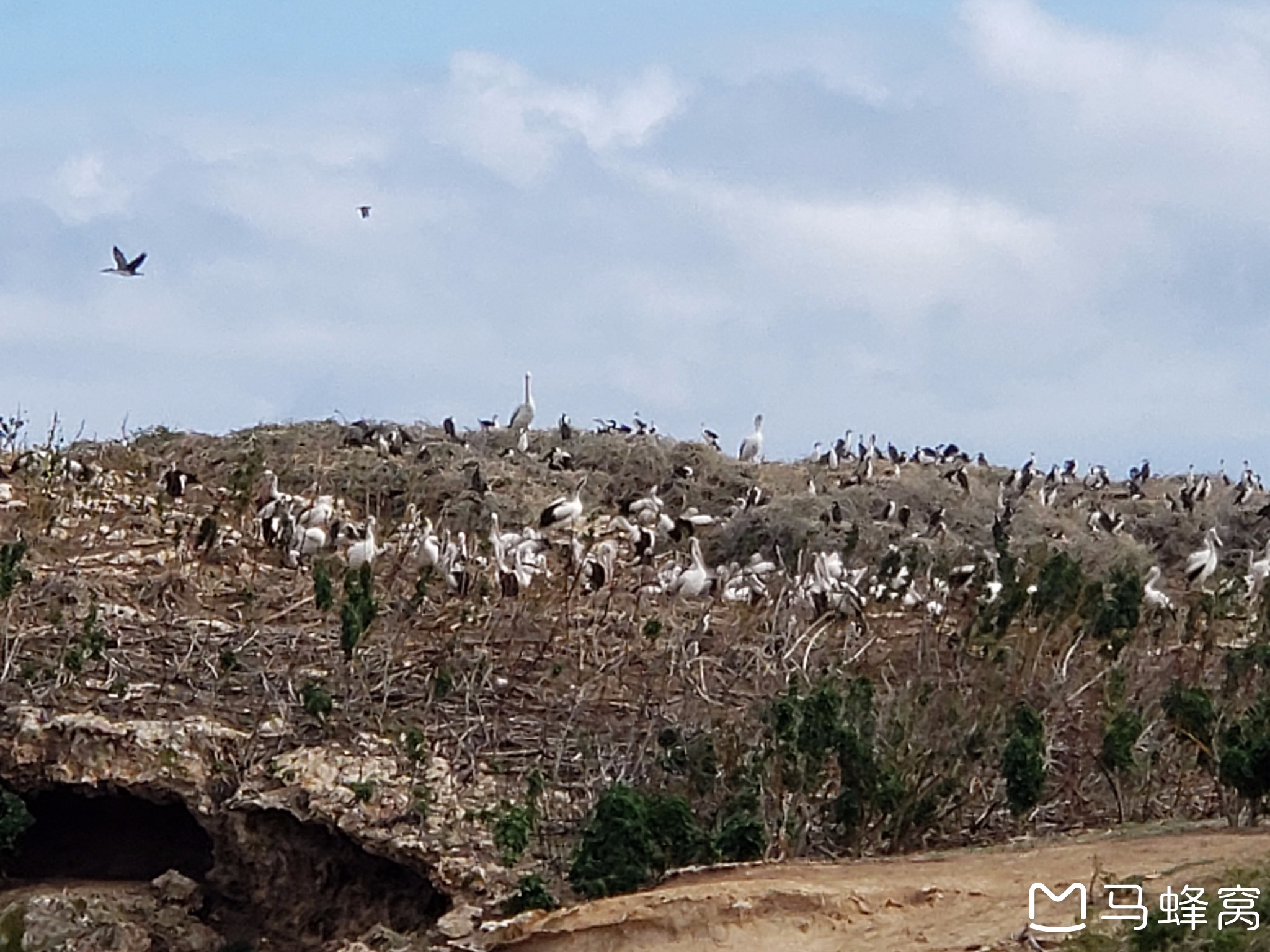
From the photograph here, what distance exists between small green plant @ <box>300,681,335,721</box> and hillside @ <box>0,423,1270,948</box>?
25 millimetres

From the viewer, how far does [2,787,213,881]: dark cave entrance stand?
14.7 meters

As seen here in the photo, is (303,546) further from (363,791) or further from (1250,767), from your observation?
(1250,767)

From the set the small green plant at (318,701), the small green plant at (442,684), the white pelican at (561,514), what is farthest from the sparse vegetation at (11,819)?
the white pelican at (561,514)

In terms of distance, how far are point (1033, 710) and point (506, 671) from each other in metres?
3.78

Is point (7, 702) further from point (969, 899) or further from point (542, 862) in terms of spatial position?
point (969, 899)

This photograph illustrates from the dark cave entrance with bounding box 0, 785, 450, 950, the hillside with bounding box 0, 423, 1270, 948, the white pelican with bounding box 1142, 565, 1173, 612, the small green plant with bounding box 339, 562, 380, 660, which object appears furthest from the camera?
the white pelican with bounding box 1142, 565, 1173, 612

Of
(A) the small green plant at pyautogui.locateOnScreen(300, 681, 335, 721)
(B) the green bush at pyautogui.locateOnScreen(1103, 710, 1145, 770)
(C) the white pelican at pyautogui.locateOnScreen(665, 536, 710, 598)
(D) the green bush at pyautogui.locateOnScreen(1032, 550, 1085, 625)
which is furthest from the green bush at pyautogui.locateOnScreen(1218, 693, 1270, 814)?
(C) the white pelican at pyautogui.locateOnScreen(665, 536, 710, 598)

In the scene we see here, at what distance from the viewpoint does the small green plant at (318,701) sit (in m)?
13.2

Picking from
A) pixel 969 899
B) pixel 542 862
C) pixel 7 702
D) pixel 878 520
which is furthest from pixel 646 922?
pixel 878 520

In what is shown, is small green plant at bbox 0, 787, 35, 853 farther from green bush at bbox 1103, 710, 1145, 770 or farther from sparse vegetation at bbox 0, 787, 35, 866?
green bush at bbox 1103, 710, 1145, 770

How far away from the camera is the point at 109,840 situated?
596 inches

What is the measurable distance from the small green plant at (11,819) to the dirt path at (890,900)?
4586 mm

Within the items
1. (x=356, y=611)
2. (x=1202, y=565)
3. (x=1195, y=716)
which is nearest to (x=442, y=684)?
(x=356, y=611)

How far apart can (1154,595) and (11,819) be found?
28.9 feet
